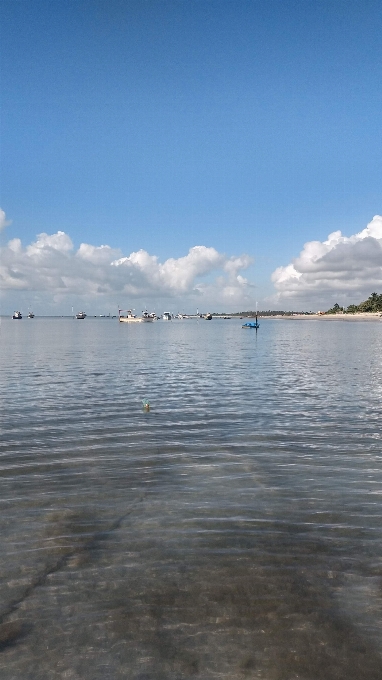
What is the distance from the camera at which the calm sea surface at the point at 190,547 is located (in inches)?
318

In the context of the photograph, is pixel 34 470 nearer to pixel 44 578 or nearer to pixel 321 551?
pixel 44 578

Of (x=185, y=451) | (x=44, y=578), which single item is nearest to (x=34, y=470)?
(x=185, y=451)

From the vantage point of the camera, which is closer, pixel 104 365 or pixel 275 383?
pixel 275 383

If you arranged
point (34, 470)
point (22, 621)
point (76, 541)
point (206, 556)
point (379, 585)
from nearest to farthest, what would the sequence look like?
point (22, 621) → point (379, 585) → point (206, 556) → point (76, 541) → point (34, 470)

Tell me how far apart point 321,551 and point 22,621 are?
22.9 ft

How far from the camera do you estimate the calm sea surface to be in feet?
26.5

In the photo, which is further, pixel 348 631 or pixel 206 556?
pixel 206 556

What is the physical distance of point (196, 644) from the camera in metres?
8.23

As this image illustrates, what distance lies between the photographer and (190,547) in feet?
38.7

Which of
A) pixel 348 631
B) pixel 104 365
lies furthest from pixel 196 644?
pixel 104 365

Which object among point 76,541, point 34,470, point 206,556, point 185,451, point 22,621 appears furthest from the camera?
point 185,451

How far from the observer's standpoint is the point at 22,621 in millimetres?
8883

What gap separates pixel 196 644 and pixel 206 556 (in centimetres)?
310

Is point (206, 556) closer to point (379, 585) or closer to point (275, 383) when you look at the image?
point (379, 585)
